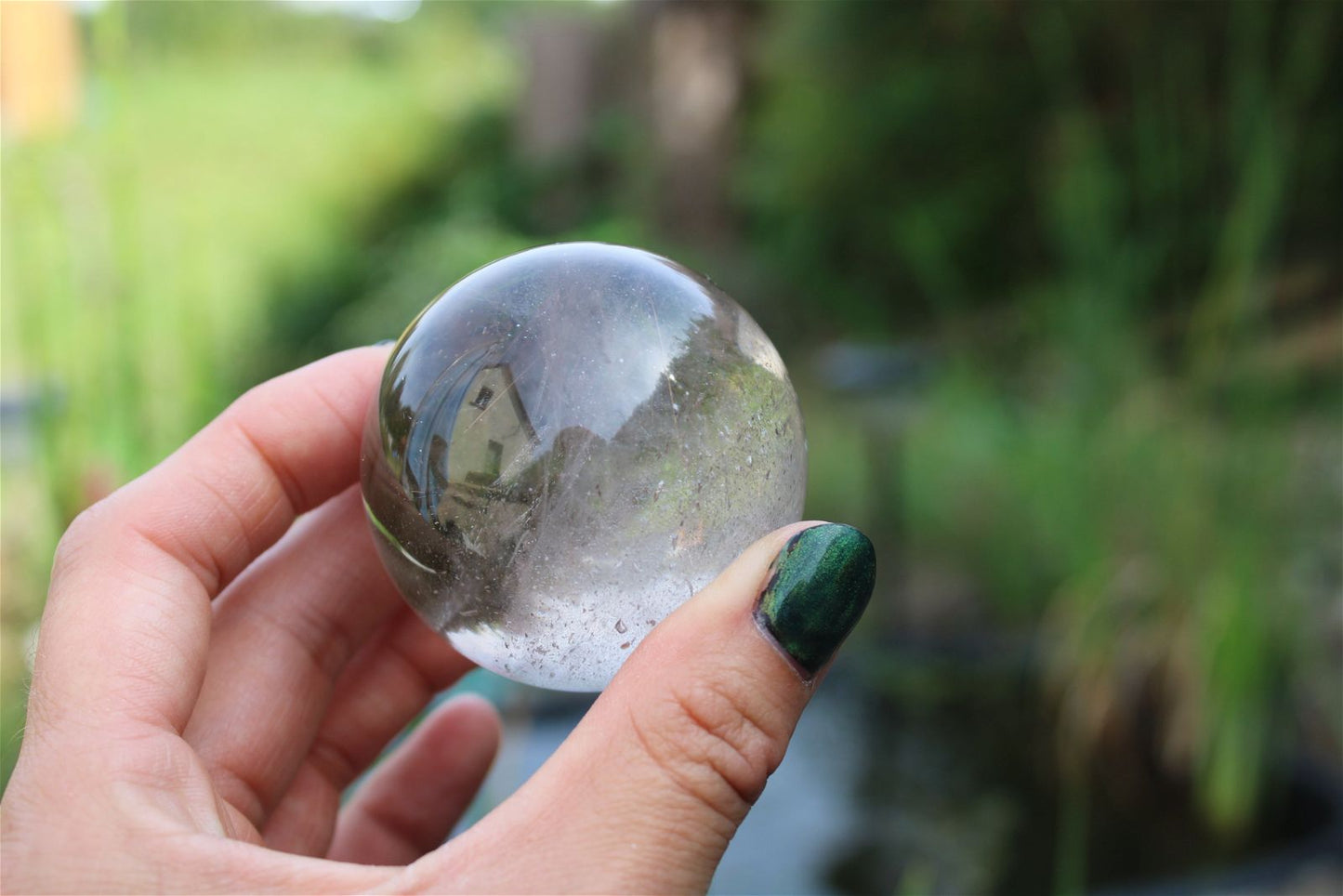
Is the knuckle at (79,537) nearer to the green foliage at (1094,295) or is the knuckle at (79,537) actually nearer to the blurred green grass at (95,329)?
the blurred green grass at (95,329)

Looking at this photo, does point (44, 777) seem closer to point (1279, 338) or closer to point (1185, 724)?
point (1185, 724)

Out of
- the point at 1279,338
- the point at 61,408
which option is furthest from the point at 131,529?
the point at 1279,338

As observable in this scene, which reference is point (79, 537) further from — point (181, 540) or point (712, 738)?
point (712, 738)

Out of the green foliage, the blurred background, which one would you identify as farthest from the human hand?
the green foliage

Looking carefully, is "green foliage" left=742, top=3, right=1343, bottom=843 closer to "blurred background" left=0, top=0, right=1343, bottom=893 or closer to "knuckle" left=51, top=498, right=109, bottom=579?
"blurred background" left=0, top=0, right=1343, bottom=893

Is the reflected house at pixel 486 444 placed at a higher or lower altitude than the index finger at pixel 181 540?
higher

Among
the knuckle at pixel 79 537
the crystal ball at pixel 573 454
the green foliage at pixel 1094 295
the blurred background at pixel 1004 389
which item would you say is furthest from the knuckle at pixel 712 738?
the green foliage at pixel 1094 295
